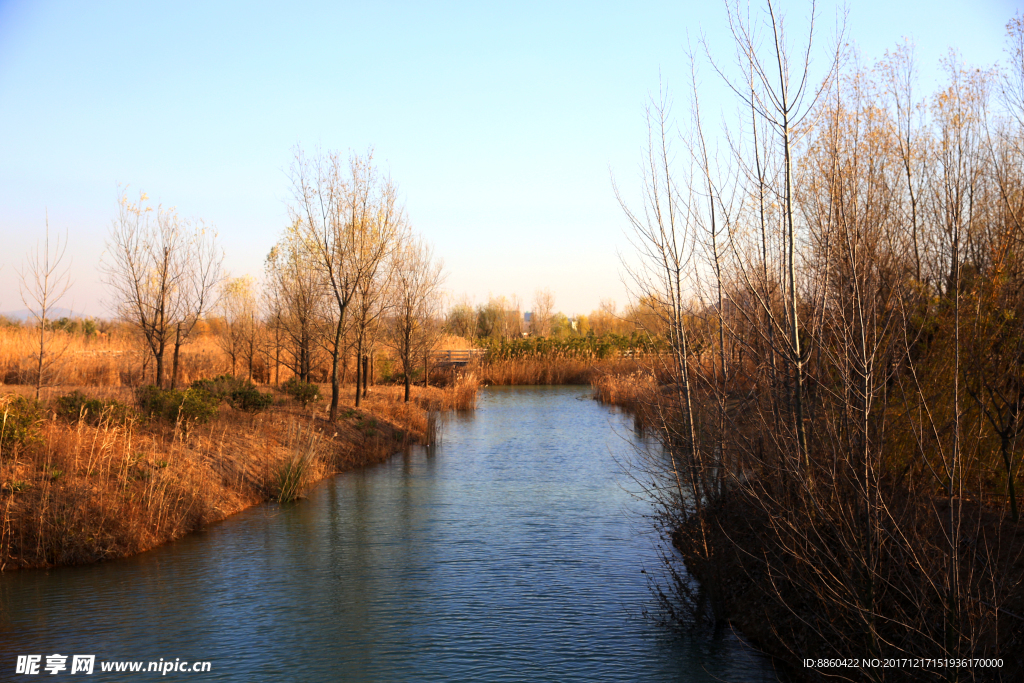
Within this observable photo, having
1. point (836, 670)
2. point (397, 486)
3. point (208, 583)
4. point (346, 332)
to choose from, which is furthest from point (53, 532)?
point (346, 332)

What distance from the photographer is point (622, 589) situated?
7957mm

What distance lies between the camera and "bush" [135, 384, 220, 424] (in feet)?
41.1

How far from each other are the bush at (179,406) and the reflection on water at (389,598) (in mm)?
2235

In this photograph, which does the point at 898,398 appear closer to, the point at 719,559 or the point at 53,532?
the point at 719,559

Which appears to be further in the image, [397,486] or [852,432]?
[397,486]

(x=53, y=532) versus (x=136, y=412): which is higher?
(x=136, y=412)

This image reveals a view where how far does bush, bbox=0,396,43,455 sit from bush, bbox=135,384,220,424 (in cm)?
219

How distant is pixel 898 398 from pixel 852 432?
3.56 meters

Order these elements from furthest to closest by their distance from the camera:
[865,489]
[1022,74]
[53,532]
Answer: [53,532]
[1022,74]
[865,489]

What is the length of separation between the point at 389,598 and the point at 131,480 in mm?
4245

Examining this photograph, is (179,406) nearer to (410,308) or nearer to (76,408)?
(76,408)

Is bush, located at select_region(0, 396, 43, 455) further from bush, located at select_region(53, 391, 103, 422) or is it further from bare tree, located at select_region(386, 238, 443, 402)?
bare tree, located at select_region(386, 238, 443, 402)

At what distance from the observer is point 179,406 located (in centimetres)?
1251

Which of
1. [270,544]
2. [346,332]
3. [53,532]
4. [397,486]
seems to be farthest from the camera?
[346,332]
